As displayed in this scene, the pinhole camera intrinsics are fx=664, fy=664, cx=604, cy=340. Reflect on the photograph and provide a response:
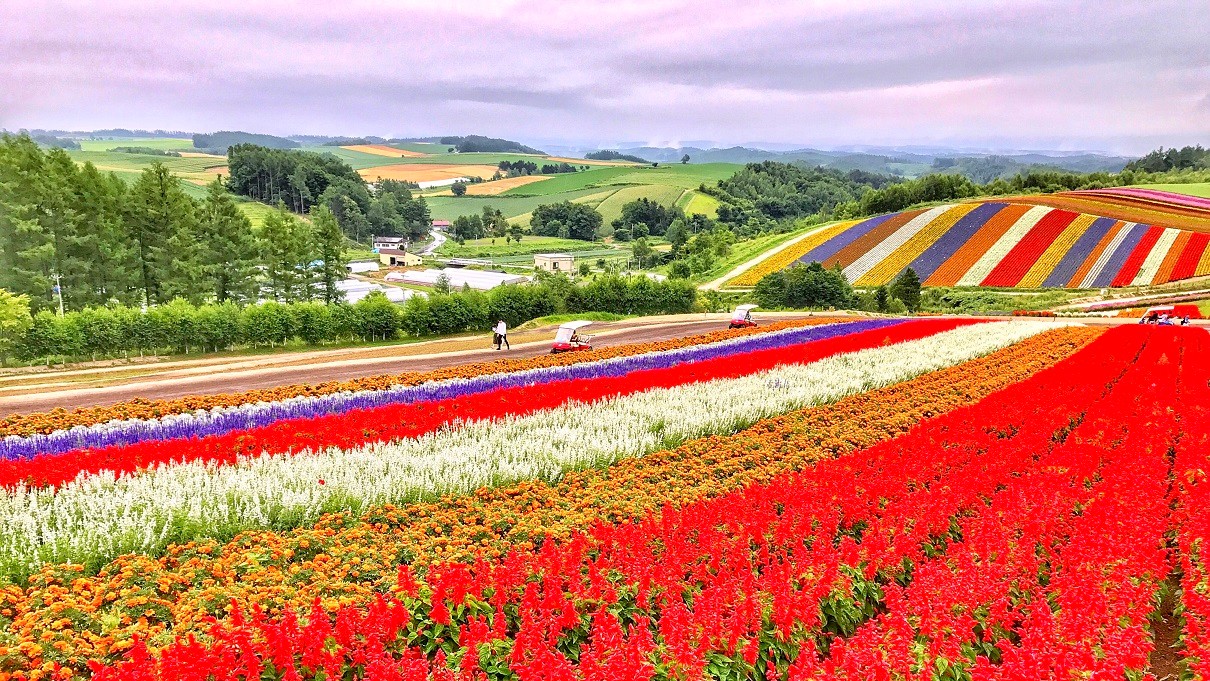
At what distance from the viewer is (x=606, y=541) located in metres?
7.03

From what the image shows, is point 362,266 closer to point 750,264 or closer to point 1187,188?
point 750,264

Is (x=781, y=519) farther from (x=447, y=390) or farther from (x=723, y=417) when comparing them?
(x=447, y=390)

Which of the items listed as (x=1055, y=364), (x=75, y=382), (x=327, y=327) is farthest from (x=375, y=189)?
(x=1055, y=364)

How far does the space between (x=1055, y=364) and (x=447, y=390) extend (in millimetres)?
17908

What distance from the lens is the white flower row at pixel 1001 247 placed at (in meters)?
62.4

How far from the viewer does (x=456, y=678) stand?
15.3ft

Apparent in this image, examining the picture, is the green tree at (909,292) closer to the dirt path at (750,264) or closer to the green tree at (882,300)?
the green tree at (882,300)

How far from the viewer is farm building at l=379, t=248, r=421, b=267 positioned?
107356 mm

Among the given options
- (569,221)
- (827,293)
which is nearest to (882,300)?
(827,293)

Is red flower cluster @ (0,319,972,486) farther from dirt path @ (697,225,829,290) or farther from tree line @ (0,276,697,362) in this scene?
dirt path @ (697,225,829,290)

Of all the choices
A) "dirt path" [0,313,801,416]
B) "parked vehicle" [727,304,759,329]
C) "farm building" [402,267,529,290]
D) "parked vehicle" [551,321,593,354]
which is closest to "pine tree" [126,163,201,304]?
"dirt path" [0,313,801,416]

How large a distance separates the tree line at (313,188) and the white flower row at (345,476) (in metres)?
124

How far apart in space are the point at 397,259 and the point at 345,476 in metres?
105

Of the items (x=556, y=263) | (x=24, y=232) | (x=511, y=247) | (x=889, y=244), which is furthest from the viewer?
(x=511, y=247)
